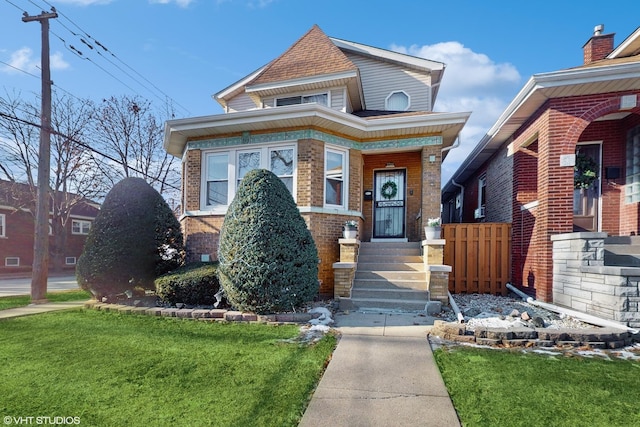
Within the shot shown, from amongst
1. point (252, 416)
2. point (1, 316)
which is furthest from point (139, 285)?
point (252, 416)

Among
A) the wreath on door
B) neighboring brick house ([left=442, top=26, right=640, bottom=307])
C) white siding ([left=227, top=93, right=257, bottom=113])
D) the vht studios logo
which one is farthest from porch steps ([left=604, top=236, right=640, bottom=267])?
white siding ([left=227, top=93, right=257, bottom=113])

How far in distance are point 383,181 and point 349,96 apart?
121 inches

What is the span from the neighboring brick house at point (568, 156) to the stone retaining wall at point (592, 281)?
305 mm

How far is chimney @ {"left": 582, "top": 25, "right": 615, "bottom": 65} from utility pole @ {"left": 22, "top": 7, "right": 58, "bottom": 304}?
1398 centimetres

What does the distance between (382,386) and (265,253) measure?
9.28 ft

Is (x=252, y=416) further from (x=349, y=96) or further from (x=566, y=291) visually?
(x=349, y=96)

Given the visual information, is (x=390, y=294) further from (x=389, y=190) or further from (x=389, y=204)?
(x=389, y=190)

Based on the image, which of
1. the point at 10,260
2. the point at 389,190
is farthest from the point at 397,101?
the point at 10,260

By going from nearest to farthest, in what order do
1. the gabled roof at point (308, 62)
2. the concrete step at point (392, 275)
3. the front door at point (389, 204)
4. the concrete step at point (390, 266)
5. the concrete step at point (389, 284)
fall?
the concrete step at point (389, 284), the concrete step at point (392, 275), the concrete step at point (390, 266), the front door at point (389, 204), the gabled roof at point (308, 62)

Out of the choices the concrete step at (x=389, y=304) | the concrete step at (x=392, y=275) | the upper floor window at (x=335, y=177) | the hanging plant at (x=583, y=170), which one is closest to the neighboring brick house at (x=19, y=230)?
the upper floor window at (x=335, y=177)

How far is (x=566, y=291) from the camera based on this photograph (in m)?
5.60

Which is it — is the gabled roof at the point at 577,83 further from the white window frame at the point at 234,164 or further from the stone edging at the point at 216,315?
the stone edging at the point at 216,315

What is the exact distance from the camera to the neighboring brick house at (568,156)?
5965mm

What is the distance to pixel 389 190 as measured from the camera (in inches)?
367
